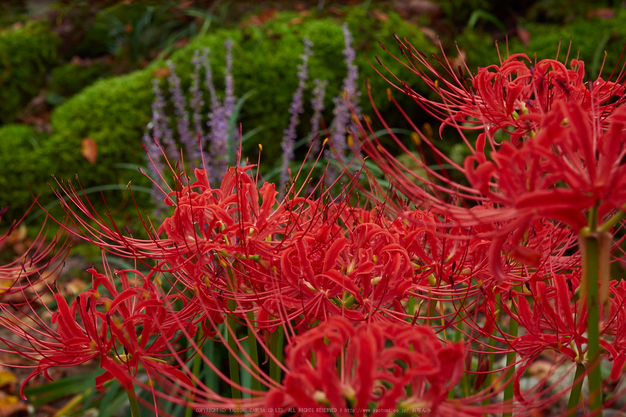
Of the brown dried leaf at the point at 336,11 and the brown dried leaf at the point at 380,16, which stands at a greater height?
the brown dried leaf at the point at 380,16

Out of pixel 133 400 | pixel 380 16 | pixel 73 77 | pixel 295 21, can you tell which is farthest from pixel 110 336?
pixel 73 77

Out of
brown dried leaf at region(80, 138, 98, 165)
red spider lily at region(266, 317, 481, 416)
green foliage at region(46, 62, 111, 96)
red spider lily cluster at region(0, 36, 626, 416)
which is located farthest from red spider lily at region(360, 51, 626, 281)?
green foliage at region(46, 62, 111, 96)

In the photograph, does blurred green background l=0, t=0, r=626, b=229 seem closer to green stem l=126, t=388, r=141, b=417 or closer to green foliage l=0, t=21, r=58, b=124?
green foliage l=0, t=21, r=58, b=124

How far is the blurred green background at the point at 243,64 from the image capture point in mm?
3057

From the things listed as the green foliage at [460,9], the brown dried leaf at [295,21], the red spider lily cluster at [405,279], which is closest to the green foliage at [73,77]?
the brown dried leaf at [295,21]

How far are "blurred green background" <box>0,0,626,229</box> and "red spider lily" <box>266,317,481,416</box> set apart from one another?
7.76ft

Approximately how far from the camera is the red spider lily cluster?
0.61m

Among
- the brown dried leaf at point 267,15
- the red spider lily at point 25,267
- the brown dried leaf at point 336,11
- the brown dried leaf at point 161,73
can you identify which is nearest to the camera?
the red spider lily at point 25,267

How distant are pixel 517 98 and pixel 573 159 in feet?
1.24

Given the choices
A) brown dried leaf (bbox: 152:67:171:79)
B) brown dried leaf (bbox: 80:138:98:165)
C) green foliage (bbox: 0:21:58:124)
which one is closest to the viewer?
brown dried leaf (bbox: 80:138:98:165)

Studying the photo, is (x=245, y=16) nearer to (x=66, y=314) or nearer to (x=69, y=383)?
(x=69, y=383)

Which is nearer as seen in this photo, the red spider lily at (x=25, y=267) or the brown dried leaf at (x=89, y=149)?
the red spider lily at (x=25, y=267)

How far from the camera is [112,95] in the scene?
10.4 ft

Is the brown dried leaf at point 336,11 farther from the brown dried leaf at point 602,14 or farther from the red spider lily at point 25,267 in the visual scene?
the red spider lily at point 25,267
